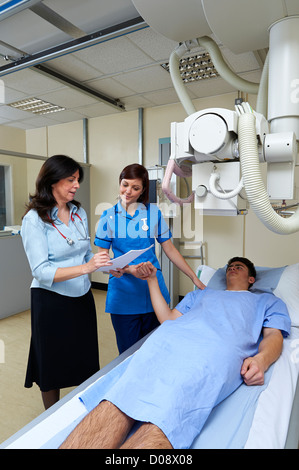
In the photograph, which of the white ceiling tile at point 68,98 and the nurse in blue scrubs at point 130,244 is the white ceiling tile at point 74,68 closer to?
the white ceiling tile at point 68,98

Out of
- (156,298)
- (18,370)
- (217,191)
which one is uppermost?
(217,191)

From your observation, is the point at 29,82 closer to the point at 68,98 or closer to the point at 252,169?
the point at 68,98

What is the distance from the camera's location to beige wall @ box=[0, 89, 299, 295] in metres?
3.19

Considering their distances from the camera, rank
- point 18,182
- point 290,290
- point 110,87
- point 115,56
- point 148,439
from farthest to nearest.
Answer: point 18,182, point 110,87, point 115,56, point 290,290, point 148,439

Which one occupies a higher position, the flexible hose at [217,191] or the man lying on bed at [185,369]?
the flexible hose at [217,191]

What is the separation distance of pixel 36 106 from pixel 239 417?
3866mm

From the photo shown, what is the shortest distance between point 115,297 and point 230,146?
3.52ft

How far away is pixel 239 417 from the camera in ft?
3.37

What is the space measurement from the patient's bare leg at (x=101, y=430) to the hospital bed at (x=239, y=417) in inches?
2.8

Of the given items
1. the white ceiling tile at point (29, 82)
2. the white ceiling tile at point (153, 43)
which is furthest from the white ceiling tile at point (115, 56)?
the white ceiling tile at point (29, 82)

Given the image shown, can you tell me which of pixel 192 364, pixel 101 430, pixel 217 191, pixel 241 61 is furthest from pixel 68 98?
pixel 101 430

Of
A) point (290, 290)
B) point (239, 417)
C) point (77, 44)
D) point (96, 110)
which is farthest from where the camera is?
point (96, 110)

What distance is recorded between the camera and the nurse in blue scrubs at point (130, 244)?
5.38ft

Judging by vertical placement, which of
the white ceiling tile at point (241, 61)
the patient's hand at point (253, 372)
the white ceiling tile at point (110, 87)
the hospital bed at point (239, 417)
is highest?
the white ceiling tile at point (110, 87)
